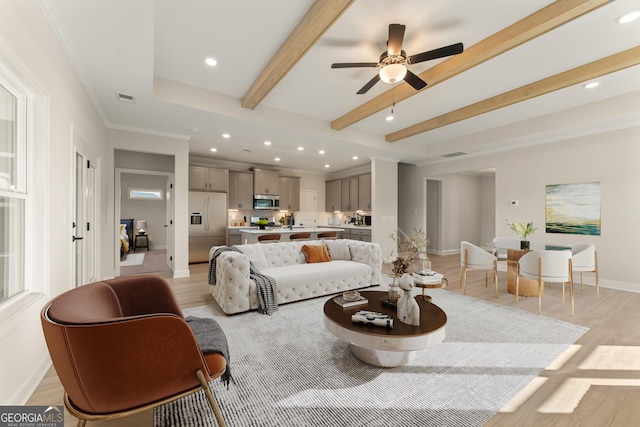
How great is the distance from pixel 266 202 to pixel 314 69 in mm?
5171

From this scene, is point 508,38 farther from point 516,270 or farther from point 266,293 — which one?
point 266,293

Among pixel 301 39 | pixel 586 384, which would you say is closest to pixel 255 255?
pixel 301 39

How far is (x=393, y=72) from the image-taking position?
2.71 meters

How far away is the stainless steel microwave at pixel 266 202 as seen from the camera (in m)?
7.84

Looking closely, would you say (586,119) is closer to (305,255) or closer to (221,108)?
(305,255)

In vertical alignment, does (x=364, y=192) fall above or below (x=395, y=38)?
below

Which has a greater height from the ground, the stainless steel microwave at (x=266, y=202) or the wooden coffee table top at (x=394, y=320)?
the stainless steel microwave at (x=266, y=202)

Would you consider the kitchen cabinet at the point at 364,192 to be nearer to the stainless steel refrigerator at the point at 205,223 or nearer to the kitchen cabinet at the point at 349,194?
the kitchen cabinet at the point at 349,194

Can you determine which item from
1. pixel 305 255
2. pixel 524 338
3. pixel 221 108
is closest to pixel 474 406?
pixel 524 338

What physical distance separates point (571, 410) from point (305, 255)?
3.36 m

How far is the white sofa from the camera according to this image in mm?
3244

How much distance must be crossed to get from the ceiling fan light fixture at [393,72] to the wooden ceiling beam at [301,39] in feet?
2.44

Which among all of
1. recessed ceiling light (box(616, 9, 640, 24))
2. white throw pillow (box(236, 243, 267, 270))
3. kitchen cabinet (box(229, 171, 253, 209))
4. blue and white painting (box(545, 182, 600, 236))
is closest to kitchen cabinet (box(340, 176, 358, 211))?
kitchen cabinet (box(229, 171, 253, 209))

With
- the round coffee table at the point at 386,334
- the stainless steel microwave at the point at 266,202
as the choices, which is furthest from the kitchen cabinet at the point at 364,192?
the round coffee table at the point at 386,334
